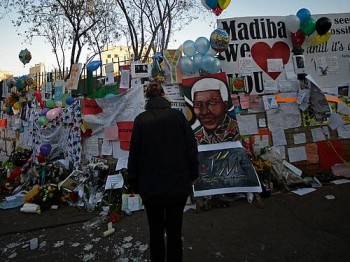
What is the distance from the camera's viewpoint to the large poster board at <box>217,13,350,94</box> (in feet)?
22.5

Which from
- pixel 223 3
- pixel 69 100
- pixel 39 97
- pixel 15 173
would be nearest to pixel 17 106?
pixel 39 97

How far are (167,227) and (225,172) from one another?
3.01m

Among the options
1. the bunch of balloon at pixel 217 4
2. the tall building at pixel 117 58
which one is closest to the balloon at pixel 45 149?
the tall building at pixel 117 58

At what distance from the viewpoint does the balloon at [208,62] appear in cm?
627

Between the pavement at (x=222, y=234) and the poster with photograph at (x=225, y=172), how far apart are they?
0.35m

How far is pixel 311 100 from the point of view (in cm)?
682

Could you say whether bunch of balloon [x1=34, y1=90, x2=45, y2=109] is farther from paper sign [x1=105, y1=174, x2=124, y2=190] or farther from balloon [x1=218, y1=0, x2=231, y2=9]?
balloon [x1=218, y1=0, x2=231, y2=9]

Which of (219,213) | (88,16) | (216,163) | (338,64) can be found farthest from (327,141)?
(88,16)

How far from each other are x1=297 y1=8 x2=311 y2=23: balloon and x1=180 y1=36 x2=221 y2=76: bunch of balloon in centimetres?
230

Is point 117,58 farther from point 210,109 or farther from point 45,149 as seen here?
point 210,109

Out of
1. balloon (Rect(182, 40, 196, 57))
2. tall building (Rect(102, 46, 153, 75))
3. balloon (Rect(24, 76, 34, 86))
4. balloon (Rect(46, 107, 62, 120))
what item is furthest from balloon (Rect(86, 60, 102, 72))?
balloon (Rect(24, 76, 34, 86))

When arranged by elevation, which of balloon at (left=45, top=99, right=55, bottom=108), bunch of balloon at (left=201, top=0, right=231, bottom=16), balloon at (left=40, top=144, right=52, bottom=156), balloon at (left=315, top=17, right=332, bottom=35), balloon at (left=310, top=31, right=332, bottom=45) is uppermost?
bunch of balloon at (left=201, top=0, right=231, bottom=16)

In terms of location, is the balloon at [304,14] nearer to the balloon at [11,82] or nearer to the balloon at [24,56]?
the balloon at [24,56]

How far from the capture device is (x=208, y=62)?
6.27m
